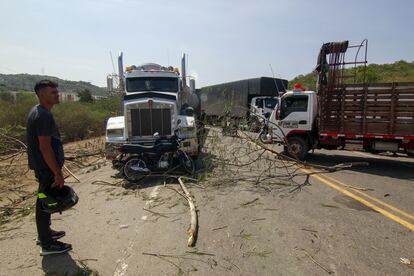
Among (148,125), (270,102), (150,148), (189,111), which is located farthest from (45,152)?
(270,102)

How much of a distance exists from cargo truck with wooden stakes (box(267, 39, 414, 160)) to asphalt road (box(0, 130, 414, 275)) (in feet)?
5.21

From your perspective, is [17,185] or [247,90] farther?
[247,90]

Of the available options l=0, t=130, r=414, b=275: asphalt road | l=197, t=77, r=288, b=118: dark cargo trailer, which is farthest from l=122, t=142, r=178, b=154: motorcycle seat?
l=197, t=77, r=288, b=118: dark cargo trailer

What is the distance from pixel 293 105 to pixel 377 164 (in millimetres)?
3320

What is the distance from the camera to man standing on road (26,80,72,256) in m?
4.20

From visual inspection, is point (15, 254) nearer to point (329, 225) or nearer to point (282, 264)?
point (282, 264)

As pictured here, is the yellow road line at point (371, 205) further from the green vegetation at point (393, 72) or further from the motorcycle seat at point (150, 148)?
the green vegetation at point (393, 72)

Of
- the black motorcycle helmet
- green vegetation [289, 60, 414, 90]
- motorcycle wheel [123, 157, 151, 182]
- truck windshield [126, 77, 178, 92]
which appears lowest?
motorcycle wheel [123, 157, 151, 182]

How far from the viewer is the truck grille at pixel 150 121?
984 centimetres

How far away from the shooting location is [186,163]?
9.07m

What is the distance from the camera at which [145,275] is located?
3.84 m

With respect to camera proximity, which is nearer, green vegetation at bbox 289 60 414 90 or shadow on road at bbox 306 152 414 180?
shadow on road at bbox 306 152 414 180

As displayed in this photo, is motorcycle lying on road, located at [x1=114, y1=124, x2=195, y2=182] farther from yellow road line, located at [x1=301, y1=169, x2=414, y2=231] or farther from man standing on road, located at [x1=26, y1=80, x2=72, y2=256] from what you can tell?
man standing on road, located at [x1=26, y1=80, x2=72, y2=256]

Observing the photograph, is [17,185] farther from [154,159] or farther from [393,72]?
[393,72]
